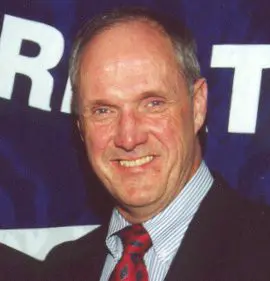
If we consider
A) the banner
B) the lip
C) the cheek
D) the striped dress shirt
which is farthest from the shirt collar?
the banner

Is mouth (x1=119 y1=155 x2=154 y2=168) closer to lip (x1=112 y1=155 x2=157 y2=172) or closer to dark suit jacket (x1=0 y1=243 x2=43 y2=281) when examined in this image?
lip (x1=112 y1=155 x2=157 y2=172)

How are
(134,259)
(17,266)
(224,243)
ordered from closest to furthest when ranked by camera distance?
(224,243), (134,259), (17,266)

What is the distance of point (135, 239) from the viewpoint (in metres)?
1.73

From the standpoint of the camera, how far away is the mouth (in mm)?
1716

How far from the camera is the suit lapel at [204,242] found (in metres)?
1.55

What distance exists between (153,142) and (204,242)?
30cm

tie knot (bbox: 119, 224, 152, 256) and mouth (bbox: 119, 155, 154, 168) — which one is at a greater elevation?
mouth (bbox: 119, 155, 154, 168)

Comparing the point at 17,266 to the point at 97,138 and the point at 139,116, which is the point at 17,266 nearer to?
the point at 97,138

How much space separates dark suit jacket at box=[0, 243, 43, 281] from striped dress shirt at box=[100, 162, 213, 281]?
22.2 inches

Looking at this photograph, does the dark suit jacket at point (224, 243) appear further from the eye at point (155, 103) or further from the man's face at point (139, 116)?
the eye at point (155, 103)

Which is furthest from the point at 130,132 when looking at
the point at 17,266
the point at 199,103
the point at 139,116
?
the point at 17,266

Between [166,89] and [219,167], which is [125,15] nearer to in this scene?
[166,89]

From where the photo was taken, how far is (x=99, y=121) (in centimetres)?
172

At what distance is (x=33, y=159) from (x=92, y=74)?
22.5 inches
